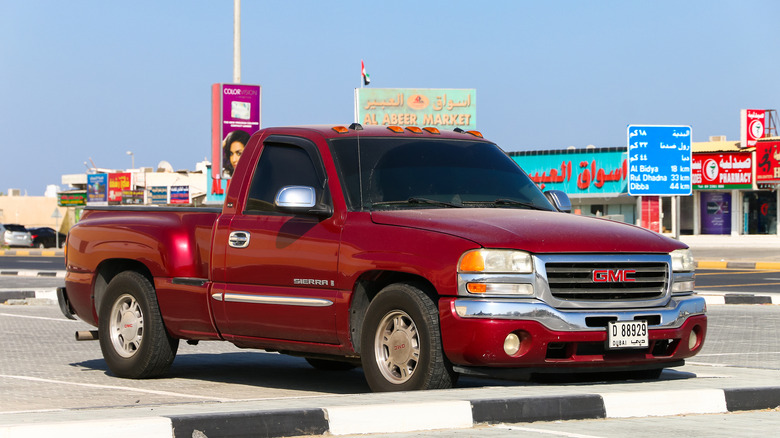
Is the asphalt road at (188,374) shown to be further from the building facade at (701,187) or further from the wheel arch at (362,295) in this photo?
the building facade at (701,187)

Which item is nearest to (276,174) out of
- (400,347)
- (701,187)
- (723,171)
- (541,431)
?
(400,347)

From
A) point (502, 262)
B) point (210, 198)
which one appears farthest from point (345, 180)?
point (210, 198)

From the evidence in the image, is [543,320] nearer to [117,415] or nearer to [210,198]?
[117,415]

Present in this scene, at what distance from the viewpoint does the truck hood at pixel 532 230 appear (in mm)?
7227

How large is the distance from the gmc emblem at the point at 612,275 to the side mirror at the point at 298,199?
194 cm

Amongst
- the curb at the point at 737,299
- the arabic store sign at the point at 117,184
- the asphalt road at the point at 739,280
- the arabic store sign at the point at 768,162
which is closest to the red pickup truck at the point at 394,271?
the curb at the point at 737,299

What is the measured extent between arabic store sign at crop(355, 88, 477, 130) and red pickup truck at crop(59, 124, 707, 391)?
6130cm

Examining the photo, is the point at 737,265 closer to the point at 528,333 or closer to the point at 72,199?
the point at 528,333

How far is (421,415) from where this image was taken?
6.46 metres

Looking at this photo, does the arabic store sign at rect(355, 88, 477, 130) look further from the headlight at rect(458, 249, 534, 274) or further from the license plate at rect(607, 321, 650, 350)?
the headlight at rect(458, 249, 534, 274)

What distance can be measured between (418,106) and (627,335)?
65644 millimetres

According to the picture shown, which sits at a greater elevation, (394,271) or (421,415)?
(394,271)

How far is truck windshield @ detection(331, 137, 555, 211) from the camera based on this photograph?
8219 mm

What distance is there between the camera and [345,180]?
8.31 metres
